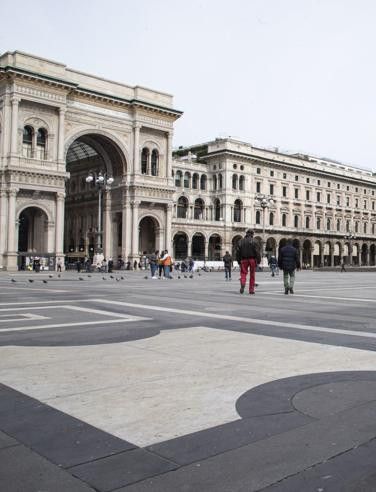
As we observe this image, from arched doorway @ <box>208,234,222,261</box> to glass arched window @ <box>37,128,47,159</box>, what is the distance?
3549 centimetres

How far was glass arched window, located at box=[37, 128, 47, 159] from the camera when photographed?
50.3 m

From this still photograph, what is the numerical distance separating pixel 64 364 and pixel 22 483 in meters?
2.59

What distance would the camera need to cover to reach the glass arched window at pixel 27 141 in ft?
163

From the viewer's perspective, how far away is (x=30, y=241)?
2132 inches

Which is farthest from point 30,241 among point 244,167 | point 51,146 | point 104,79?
point 244,167

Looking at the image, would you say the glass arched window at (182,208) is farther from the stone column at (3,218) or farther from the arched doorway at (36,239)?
the stone column at (3,218)

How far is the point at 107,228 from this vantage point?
6031cm

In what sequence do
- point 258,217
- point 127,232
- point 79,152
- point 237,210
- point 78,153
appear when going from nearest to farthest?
point 127,232
point 79,152
point 78,153
point 237,210
point 258,217

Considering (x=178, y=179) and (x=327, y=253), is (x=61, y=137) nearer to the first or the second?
(x=178, y=179)

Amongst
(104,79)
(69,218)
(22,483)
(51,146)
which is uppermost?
(104,79)

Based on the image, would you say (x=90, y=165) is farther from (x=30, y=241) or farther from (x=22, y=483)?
(x=22, y=483)

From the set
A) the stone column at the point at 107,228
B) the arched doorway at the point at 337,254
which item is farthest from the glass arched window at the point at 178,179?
the arched doorway at the point at 337,254

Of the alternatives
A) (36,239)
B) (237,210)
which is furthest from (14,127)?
(237,210)

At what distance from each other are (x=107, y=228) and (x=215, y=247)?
83.5ft
